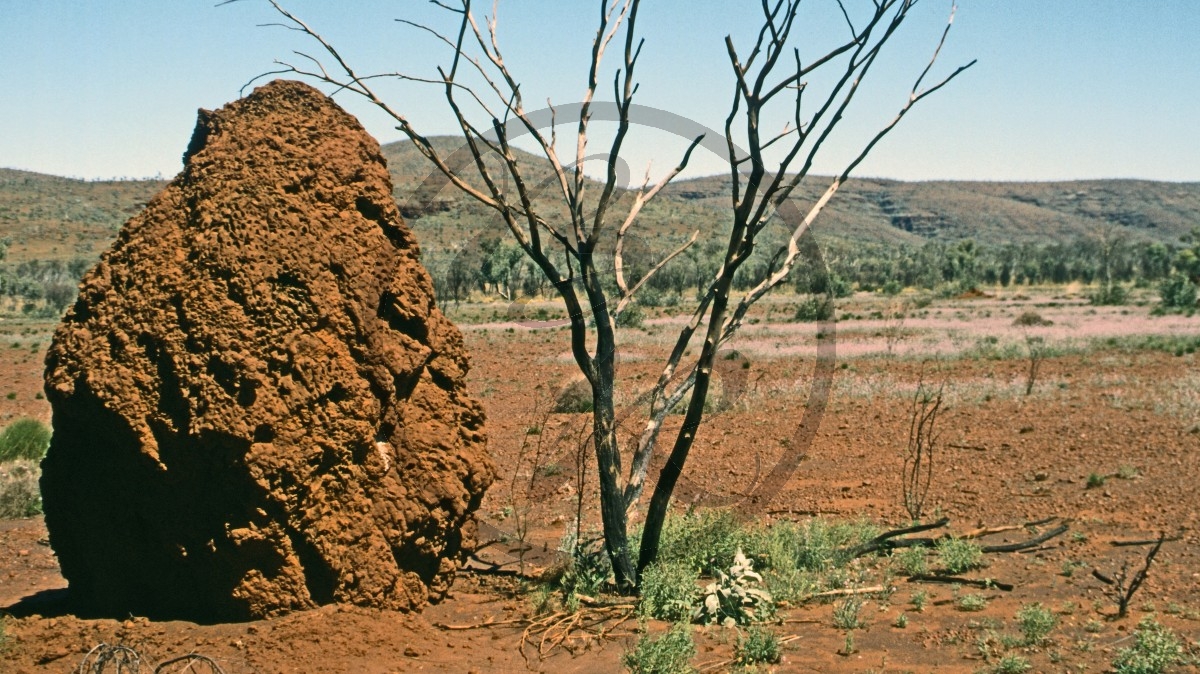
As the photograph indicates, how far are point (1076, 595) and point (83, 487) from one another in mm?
5445

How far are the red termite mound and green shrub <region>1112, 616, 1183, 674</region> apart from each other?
3308 millimetres

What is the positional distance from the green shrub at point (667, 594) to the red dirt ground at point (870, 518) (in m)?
0.16

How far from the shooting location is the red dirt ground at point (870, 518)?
4496 millimetres

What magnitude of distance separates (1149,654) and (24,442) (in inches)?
417

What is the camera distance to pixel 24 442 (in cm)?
1048

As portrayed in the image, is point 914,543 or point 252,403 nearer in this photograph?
point 252,403

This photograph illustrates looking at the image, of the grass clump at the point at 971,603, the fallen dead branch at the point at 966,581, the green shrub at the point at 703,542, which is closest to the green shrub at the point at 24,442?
the green shrub at the point at 703,542

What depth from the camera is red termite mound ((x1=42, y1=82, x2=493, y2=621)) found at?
14.8ft

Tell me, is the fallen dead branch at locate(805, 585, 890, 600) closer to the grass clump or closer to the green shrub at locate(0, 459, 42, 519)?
the grass clump

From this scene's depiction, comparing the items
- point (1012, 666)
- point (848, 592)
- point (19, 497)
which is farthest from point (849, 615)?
point (19, 497)

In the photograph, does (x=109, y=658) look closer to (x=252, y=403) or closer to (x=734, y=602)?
(x=252, y=403)

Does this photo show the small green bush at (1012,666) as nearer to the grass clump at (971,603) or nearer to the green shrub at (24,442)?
the grass clump at (971,603)

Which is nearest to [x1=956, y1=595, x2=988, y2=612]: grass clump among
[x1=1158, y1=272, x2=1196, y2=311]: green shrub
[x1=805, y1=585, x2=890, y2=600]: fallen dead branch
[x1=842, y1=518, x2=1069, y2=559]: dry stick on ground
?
[x1=805, y1=585, x2=890, y2=600]: fallen dead branch

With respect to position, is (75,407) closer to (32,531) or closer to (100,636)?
(100,636)
